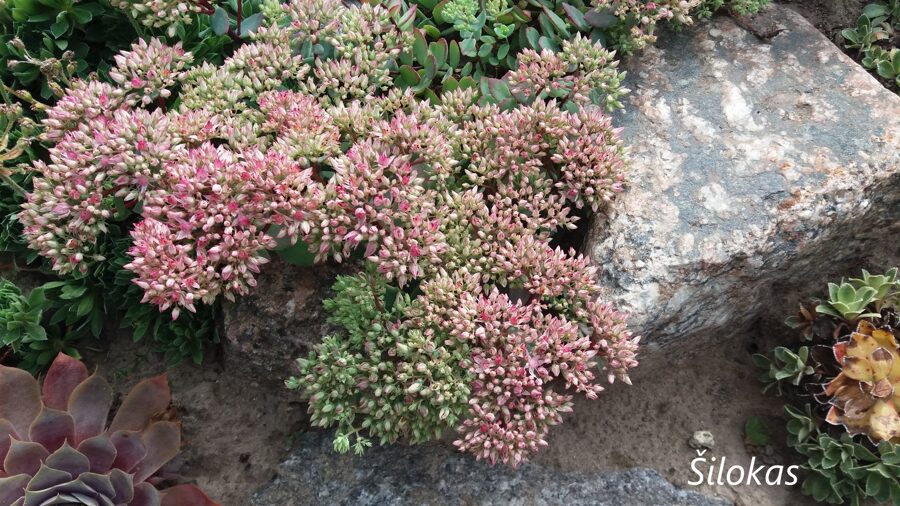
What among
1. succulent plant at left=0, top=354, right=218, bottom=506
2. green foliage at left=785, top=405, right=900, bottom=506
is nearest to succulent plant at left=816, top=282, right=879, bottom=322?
green foliage at left=785, top=405, right=900, bottom=506

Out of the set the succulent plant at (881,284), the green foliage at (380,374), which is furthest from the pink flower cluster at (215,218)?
the succulent plant at (881,284)

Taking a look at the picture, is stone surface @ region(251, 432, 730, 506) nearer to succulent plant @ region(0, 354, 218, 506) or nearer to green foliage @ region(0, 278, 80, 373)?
succulent plant @ region(0, 354, 218, 506)

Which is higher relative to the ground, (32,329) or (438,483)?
(32,329)

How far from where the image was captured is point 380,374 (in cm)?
258

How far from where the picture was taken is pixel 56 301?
3010mm

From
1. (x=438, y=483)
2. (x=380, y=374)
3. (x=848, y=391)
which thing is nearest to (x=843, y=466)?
(x=848, y=391)

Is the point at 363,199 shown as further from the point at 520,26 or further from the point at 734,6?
the point at 734,6

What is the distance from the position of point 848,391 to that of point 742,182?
980 millimetres

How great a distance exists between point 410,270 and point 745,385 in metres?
1.84

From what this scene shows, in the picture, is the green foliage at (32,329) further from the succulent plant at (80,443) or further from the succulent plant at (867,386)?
the succulent plant at (867,386)

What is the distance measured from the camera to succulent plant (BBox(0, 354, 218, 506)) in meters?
2.45

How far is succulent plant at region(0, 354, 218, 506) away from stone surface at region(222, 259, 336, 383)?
359 millimetres

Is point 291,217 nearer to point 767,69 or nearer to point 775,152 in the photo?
point 775,152

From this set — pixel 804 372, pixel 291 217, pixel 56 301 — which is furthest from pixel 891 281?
pixel 56 301
